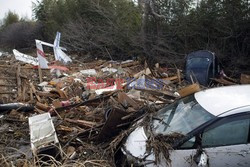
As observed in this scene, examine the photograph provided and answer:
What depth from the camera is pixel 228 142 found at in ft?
10.9

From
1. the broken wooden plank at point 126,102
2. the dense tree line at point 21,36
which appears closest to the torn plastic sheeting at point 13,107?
the broken wooden plank at point 126,102

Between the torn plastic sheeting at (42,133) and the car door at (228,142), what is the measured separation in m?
2.30

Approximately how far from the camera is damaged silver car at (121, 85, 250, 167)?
3291mm

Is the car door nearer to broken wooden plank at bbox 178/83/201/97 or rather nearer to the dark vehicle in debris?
broken wooden plank at bbox 178/83/201/97

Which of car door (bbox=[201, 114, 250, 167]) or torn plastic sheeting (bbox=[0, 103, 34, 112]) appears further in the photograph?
torn plastic sheeting (bbox=[0, 103, 34, 112])

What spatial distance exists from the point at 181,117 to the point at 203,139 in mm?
573

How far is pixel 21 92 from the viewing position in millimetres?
8203

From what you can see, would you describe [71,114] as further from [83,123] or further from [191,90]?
[191,90]

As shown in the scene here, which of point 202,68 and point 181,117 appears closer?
point 181,117

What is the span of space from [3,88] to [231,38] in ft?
30.5

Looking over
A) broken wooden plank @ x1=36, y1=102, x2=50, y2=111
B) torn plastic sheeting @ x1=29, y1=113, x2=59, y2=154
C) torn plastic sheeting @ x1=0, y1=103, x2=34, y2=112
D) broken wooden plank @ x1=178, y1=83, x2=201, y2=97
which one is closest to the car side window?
broken wooden plank @ x1=178, y1=83, x2=201, y2=97

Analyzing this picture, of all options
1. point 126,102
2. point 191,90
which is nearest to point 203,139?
point 191,90

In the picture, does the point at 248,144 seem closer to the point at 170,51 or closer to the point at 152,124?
the point at 152,124

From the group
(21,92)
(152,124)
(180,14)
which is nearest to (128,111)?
(152,124)
